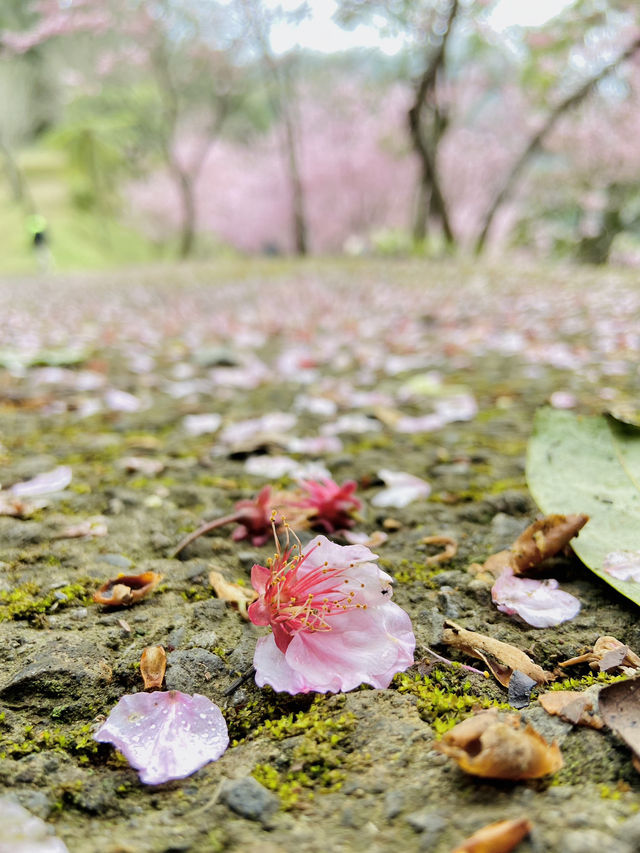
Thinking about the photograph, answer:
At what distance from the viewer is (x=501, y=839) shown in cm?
54

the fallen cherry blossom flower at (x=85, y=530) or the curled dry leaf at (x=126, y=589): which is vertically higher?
the curled dry leaf at (x=126, y=589)

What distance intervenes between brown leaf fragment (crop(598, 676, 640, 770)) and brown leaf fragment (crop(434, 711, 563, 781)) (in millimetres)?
77

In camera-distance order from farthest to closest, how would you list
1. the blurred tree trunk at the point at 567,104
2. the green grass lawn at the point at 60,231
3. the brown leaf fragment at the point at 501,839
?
the green grass lawn at the point at 60,231
the blurred tree trunk at the point at 567,104
the brown leaf fragment at the point at 501,839

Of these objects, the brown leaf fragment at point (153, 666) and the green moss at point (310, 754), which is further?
the brown leaf fragment at point (153, 666)

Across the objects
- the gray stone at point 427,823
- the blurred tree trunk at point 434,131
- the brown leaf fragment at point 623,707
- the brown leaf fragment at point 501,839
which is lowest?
the gray stone at point 427,823

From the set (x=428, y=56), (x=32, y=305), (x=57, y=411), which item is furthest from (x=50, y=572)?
(x=428, y=56)

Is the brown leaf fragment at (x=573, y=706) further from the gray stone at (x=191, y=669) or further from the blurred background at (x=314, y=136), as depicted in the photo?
the blurred background at (x=314, y=136)

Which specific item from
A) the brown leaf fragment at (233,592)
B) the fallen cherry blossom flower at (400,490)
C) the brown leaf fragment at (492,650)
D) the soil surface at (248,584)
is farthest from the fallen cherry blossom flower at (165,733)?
the fallen cherry blossom flower at (400,490)

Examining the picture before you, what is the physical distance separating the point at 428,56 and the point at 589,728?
31.9ft

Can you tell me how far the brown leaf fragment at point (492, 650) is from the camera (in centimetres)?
83

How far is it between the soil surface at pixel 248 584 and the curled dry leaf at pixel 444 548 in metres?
0.02

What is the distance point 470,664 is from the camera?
33.8 inches

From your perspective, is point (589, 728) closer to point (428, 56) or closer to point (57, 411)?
point (57, 411)

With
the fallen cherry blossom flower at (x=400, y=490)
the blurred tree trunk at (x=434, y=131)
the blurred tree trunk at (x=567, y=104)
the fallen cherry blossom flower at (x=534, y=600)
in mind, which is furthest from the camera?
the blurred tree trunk at (x=434, y=131)
